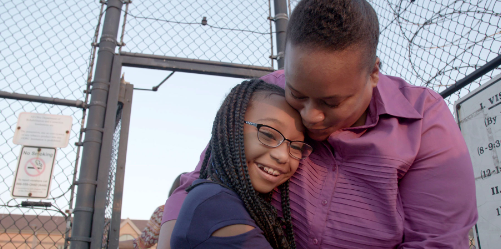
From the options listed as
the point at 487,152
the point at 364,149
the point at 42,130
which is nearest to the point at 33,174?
the point at 42,130

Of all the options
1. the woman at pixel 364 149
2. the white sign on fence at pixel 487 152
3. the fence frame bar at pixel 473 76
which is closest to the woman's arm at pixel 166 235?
the woman at pixel 364 149

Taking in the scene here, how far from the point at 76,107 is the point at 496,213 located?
2.79 m

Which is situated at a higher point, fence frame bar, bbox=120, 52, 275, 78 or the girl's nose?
fence frame bar, bbox=120, 52, 275, 78

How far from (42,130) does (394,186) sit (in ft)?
7.83

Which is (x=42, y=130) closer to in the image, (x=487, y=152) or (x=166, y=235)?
(x=166, y=235)

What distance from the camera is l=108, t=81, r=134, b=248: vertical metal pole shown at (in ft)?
8.83

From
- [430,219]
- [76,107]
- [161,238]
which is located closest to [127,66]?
[76,107]

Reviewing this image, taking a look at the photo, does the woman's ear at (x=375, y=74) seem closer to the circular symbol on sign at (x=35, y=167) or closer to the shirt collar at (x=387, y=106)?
the shirt collar at (x=387, y=106)

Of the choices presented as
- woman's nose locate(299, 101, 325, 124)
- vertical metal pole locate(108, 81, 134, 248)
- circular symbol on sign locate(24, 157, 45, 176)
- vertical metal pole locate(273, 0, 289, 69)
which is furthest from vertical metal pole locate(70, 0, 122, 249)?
woman's nose locate(299, 101, 325, 124)

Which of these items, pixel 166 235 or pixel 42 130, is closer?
pixel 166 235

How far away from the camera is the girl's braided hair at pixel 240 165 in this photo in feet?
5.17

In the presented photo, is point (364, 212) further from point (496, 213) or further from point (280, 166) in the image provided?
point (496, 213)

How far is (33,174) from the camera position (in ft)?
8.58

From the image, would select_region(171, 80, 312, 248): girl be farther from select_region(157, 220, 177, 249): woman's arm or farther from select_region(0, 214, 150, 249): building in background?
select_region(0, 214, 150, 249): building in background
